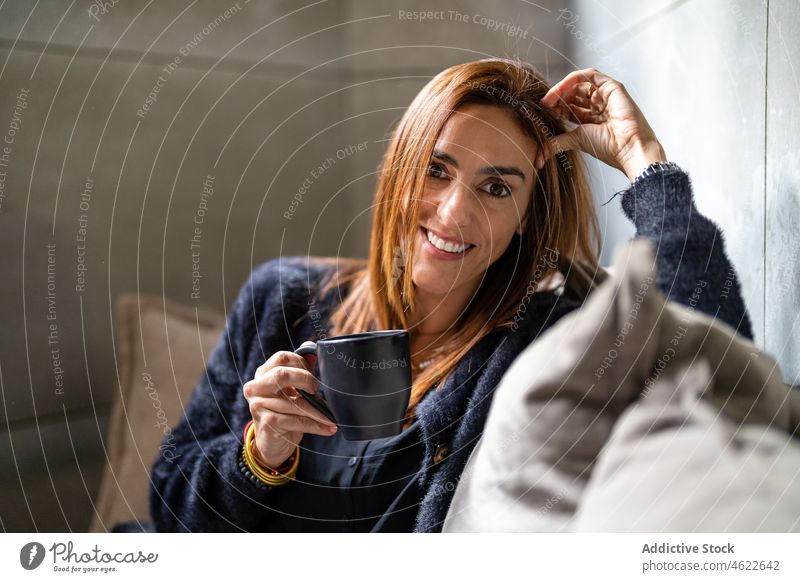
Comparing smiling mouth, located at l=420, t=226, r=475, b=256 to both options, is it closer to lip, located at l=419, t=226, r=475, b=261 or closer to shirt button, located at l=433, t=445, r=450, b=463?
lip, located at l=419, t=226, r=475, b=261

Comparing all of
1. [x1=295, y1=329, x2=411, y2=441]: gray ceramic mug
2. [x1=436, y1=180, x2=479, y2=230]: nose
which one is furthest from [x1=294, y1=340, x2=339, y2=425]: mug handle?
[x1=436, y1=180, x2=479, y2=230]: nose

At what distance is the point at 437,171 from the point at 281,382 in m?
0.15

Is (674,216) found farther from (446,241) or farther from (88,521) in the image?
(88,521)

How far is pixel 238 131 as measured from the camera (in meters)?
0.48

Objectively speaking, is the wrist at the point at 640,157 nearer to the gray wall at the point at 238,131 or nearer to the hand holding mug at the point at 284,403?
the gray wall at the point at 238,131

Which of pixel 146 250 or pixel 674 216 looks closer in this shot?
pixel 674 216

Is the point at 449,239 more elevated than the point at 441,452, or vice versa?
the point at 449,239

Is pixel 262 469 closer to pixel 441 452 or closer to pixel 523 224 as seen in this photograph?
pixel 441 452

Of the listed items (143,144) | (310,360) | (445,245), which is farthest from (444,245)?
(143,144)

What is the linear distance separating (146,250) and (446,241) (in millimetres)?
219

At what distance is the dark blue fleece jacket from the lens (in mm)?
375

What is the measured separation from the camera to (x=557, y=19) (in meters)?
0.41
